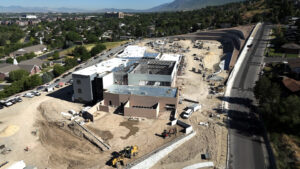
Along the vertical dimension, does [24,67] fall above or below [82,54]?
below

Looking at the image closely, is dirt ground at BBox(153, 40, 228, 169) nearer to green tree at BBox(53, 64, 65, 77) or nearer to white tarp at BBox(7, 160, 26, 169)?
white tarp at BBox(7, 160, 26, 169)

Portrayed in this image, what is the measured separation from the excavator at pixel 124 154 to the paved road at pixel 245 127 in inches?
463

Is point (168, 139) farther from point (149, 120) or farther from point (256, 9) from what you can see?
point (256, 9)

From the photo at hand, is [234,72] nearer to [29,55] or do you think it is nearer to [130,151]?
[130,151]

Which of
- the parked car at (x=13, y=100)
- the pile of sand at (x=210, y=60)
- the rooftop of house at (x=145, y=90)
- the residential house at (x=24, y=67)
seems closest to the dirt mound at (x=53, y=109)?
the parked car at (x=13, y=100)

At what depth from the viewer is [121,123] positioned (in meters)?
34.2

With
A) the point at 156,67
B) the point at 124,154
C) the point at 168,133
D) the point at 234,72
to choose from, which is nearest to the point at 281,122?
the point at 168,133

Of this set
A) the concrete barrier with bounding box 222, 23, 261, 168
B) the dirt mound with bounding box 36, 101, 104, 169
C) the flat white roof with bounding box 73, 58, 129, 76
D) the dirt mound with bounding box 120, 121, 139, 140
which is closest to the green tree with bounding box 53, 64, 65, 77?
the flat white roof with bounding box 73, 58, 129, 76

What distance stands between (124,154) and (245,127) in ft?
61.2

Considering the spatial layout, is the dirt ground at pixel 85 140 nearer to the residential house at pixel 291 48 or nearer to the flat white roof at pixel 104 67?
the flat white roof at pixel 104 67

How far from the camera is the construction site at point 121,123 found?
26406mm

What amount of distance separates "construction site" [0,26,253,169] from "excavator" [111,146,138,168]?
12 cm

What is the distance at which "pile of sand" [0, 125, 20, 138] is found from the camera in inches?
1286

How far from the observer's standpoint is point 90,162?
25797mm
